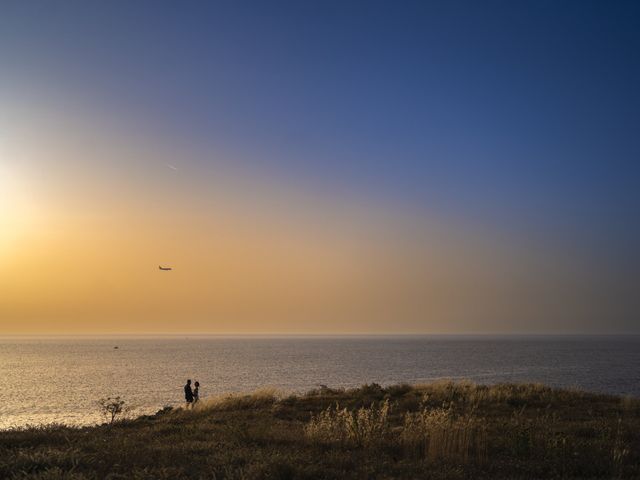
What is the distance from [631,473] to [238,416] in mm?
15439

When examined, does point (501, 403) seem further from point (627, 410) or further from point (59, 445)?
point (59, 445)

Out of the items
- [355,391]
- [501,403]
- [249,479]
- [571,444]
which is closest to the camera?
[249,479]

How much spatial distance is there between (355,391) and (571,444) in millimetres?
21448

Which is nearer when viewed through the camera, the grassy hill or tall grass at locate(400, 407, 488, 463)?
the grassy hill

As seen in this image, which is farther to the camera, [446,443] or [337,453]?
[446,443]

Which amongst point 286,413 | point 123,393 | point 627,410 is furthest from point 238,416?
point 123,393

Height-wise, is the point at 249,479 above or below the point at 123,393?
above

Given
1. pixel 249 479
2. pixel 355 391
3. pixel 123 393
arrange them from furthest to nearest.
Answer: pixel 123 393
pixel 355 391
pixel 249 479

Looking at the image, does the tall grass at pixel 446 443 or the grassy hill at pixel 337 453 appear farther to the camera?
the tall grass at pixel 446 443

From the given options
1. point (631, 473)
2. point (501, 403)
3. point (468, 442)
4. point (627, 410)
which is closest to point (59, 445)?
point (468, 442)

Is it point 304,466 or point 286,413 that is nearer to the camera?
point 304,466

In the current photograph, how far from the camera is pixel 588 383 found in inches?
2398

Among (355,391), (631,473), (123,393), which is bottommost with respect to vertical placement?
(123,393)

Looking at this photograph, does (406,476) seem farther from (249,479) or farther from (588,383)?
(588,383)
